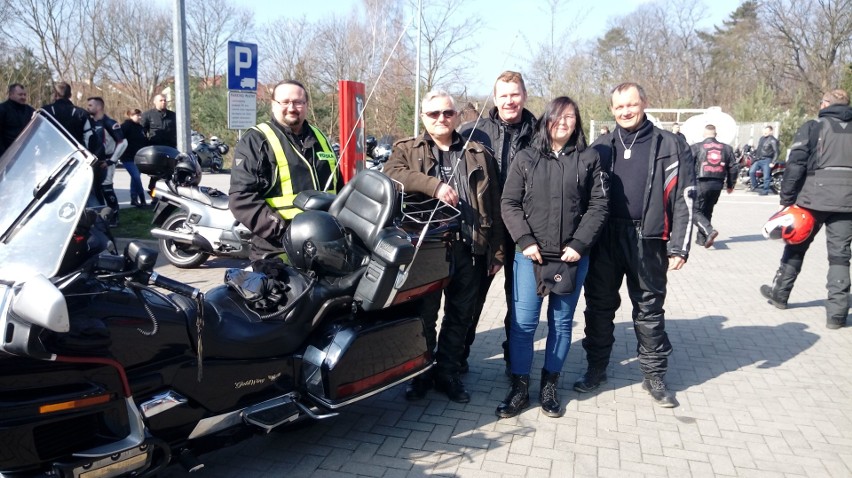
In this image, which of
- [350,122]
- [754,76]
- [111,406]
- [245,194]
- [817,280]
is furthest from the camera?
[754,76]

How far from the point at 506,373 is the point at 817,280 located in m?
4.92

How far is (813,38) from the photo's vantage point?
33.7 m

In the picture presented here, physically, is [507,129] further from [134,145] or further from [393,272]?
[134,145]

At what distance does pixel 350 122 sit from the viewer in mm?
7797

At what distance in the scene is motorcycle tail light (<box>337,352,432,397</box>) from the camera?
3.10 meters

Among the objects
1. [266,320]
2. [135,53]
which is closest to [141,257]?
[266,320]

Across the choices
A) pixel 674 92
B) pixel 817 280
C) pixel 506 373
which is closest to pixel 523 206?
pixel 506 373

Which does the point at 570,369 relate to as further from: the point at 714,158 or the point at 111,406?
the point at 714,158

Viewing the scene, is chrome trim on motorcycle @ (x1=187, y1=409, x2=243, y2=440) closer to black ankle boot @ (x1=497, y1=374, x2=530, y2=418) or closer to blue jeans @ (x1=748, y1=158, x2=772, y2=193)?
black ankle boot @ (x1=497, y1=374, x2=530, y2=418)

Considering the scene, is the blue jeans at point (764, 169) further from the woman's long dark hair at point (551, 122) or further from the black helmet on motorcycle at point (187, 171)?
the woman's long dark hair at point (551, 122)

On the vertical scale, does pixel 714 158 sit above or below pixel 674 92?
below

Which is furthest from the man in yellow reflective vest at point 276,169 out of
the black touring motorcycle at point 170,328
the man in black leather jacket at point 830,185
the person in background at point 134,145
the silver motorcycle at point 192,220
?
the person in background at point 134,145

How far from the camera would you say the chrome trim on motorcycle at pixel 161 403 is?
8.02 feet

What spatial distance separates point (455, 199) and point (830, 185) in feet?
12.5
